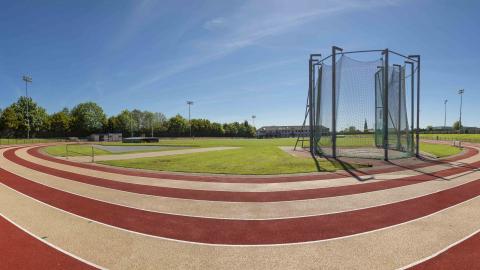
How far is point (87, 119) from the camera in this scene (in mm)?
90812

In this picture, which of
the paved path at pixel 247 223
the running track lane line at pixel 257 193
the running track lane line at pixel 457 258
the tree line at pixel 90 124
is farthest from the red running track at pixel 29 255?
the tree line at pixel 90 124

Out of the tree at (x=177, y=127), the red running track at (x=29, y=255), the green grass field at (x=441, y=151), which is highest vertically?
the tree at (x=177, y=127)

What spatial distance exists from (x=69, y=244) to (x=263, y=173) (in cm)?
932

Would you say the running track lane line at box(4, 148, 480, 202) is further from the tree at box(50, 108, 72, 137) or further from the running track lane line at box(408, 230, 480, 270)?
the tree at box(50, 108, 72, 137)

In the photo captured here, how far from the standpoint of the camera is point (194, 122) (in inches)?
4156

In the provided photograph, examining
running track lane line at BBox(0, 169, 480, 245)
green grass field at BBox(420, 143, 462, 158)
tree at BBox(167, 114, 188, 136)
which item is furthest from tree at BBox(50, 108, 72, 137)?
green grass field at BBox(420, 143, 462, 158)

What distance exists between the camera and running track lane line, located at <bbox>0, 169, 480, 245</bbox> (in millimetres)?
5672

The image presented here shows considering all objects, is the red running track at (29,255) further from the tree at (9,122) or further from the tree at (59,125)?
the tree at (59,125)

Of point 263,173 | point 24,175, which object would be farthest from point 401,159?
point 24,175

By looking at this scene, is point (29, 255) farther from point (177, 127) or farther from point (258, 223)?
point (177, 127)

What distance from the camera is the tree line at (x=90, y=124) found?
74875 mm

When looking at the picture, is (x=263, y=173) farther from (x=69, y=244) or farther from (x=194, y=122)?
(x=194, y=122)

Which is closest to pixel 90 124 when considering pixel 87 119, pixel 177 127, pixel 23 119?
pixel 87 119

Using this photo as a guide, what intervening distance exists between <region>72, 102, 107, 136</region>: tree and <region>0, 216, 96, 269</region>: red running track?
99166mm
